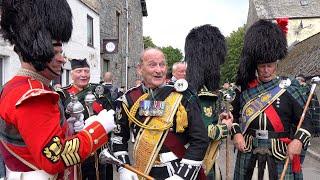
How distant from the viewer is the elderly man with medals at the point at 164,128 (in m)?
3.34

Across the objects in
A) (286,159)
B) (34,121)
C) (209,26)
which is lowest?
(286,159)

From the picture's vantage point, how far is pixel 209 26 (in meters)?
5.13

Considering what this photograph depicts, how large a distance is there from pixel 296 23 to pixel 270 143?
123 feet

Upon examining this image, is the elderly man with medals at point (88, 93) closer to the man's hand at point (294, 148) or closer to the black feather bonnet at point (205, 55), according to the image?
the black feather bonnet at point (205, 55)

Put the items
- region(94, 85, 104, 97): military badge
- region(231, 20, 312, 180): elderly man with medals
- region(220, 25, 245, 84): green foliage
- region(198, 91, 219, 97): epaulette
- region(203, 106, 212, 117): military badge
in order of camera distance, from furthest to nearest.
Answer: region(220, 25, 245, 84): green foliage → region(94, 85, 104, 97): military badge → region(198, 91, 219, 97): epaulette → region(203, 106, 212, 117): military badge → region(231, 20, 312, 180): elderly man with medals

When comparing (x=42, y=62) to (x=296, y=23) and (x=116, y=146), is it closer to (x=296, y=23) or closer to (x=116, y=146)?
(x=116, y=146)

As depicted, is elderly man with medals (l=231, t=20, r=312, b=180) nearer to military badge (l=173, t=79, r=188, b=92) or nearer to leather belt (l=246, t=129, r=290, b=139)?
leather belt (l=246, t=129, r=290, b=139)

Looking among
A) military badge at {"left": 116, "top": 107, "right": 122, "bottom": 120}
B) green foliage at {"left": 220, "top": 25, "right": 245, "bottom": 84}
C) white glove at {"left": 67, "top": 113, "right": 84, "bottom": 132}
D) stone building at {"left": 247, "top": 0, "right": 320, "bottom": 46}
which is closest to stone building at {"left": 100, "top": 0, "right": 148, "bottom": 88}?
military badge at {"left": 116, "top": 107, "right": 122, "bottom": 120}

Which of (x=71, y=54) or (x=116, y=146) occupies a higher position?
(x=71, y=54)

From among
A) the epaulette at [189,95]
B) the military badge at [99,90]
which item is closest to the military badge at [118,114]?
the epaulette at [189,95]

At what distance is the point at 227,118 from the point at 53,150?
2.31m

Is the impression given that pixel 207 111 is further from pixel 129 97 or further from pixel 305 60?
pixel 305 60

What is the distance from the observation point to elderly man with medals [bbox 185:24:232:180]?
430 cm

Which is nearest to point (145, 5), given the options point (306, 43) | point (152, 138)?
point (306, 43)
